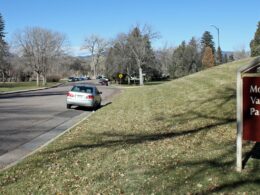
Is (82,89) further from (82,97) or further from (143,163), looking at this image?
(143,163)

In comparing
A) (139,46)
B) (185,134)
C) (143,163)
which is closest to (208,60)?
(139,46)

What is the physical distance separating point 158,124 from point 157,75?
290 feet

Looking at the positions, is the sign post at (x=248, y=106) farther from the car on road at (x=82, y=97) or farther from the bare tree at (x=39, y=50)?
the bare tree at (x=39, y=50)

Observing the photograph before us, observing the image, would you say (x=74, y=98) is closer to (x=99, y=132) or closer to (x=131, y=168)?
(x=99, y=132)

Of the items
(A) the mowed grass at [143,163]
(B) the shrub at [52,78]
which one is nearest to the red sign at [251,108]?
(A) the mowed grass at [143,163]

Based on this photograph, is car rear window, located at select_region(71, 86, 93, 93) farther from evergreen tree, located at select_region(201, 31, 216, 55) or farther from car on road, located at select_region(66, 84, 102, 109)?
evergreen tree, located at select_region(201, 31, 216, 55)

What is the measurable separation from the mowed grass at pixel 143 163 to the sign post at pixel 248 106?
0.65 meters

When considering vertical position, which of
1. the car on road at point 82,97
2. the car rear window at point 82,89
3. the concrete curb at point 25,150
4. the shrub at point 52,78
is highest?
the shrub at point 52,78

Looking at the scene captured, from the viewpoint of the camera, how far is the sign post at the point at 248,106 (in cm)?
605

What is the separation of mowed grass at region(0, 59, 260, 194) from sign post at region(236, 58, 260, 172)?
647mm

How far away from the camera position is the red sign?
19.8ft

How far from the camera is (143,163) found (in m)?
7.40

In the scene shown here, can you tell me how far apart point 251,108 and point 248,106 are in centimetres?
6

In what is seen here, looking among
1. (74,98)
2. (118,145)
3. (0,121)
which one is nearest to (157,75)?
(74,98)
